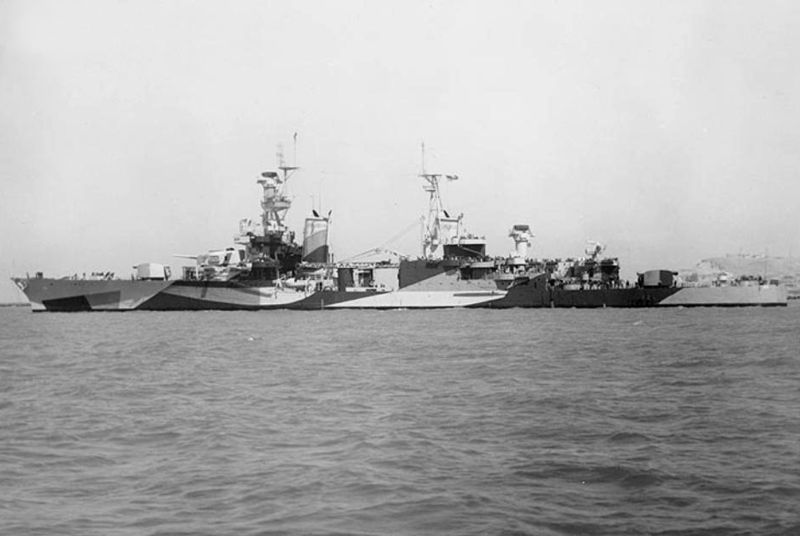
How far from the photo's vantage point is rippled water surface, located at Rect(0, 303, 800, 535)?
→ 241 inches

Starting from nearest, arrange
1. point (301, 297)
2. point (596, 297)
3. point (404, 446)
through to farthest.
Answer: point (404, 446), point (596, 297), point (301, 297)

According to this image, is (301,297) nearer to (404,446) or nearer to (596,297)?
(596,297)

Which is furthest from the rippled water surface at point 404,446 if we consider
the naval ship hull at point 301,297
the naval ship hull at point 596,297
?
the naval ship hull at point 596,297

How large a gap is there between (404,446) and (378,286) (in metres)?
42.8

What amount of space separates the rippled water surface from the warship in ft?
103

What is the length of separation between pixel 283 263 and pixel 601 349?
35.1 m

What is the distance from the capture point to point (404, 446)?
27.4ft

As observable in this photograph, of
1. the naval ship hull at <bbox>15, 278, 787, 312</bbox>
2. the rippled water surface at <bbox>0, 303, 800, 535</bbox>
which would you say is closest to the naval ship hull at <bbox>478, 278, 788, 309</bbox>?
the naval ship hull at <bbox>15, 278, 787, 312</bbox>

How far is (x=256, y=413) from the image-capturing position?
1054cm

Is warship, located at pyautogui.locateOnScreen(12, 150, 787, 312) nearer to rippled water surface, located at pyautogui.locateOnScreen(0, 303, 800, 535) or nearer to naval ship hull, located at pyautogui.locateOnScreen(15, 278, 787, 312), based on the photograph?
naval ship hull, located at pyautogui.locateOnScreen(15, 278, 787, 312)

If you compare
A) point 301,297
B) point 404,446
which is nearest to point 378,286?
point 301,297

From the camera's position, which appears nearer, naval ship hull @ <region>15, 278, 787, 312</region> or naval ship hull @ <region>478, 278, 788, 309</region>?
naval ship hull @ <region>15, 278, 787, 312</region>

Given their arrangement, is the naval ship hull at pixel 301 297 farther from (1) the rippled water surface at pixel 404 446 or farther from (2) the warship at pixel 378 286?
(1) the rippled water surface at pixel 404 446

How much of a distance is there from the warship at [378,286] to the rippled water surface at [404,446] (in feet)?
103
